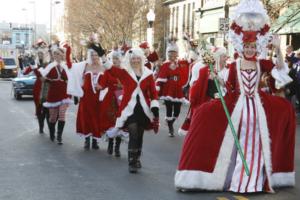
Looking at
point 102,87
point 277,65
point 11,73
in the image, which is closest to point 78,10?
Answer: point 11,73

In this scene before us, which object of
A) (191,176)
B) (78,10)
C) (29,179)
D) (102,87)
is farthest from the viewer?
(78,10)

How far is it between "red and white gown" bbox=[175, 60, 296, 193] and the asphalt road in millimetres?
164

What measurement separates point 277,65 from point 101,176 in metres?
2.77

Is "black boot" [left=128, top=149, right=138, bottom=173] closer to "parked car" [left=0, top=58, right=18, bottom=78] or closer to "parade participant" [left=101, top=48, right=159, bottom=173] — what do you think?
"parade participant" [left=101, top=48, right=159, bottom=173]

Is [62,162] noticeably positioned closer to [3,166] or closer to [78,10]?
[3,166]

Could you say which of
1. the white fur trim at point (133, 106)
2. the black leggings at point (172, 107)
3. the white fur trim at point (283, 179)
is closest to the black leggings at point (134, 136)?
the white fur trim at point (133, 106)

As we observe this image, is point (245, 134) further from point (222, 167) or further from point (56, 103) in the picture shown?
point (56, 103)

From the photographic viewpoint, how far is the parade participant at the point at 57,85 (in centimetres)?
1204

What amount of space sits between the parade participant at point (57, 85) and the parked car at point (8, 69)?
34581 mm

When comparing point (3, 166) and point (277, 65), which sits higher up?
point (277, 65)

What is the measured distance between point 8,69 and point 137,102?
39.1 metres

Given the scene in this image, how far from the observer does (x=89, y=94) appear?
434 inches

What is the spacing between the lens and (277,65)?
752 centimetres

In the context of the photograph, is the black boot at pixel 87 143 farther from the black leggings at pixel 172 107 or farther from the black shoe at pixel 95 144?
the black leggings at pixel 172 107
